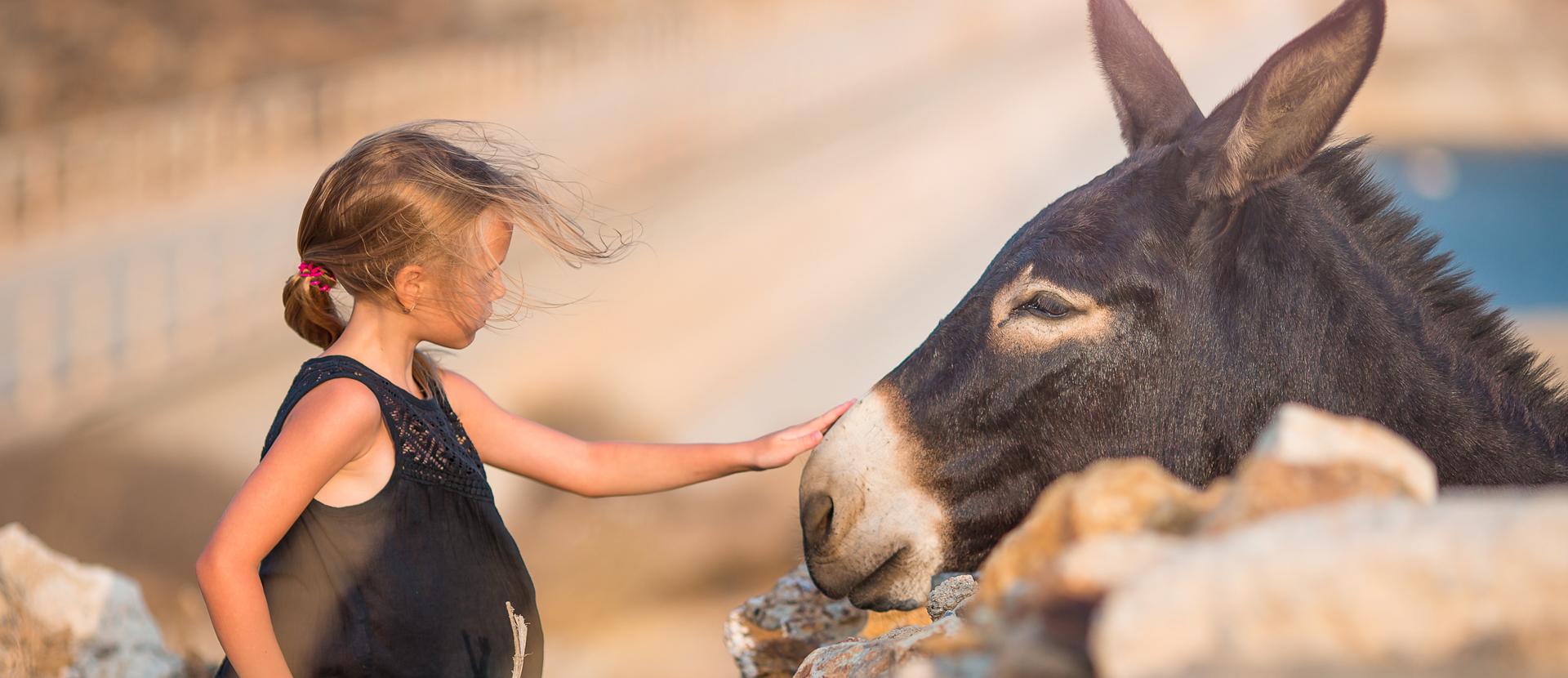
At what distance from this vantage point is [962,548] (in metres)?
2.02

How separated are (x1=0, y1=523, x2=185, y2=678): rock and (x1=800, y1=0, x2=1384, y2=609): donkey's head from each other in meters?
1.95

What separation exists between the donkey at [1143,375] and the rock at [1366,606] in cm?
116

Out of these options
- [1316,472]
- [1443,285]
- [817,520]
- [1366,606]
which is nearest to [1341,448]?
[1316,472]

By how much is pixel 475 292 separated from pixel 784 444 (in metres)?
0.68

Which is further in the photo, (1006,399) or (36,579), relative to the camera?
(36,579)

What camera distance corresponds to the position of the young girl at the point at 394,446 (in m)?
1.96

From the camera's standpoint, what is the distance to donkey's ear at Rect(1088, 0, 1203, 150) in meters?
A: 2.25

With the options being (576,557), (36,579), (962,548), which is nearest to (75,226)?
(576,557)

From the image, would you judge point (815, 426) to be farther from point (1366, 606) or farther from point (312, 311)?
point (1366, 606)

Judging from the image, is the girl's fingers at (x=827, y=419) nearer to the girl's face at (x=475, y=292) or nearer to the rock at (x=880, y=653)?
the rock at (x=880, y=653)

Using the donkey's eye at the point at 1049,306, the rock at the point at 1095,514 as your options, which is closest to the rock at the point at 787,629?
the donkey's eye at the point at 1049,306

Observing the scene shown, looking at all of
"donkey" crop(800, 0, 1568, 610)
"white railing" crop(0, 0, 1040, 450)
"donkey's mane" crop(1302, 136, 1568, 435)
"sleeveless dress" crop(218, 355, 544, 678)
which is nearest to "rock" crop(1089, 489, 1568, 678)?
"donkey" crop(800, 0, 1568, 610)

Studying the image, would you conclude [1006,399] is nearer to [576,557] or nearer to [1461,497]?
[1461,497]

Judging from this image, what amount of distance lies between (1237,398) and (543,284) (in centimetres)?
749
